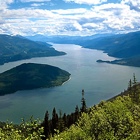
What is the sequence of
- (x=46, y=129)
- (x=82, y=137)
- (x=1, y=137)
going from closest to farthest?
(x=1, y=137) → (x=82, y=137) → (x=46, y=129)

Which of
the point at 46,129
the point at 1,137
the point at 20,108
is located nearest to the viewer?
the point at 1,137

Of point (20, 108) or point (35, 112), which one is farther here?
point (20, 108)

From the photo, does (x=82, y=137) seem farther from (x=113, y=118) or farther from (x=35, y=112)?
(x=35, y=112)

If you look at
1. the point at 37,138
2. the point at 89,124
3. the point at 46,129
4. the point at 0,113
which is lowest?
the point at 0,113

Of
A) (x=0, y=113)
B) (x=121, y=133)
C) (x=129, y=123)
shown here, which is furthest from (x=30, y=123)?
(x=0, y=113)

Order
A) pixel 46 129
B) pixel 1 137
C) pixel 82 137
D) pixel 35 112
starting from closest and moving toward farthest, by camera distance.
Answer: pixel 1 137
pixel 82 137
pixel 46 129
pixel 35 112

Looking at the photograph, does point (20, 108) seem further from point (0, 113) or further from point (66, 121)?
point (66, 121)

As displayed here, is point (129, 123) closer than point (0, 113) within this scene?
Yes

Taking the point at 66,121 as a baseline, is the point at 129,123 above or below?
above

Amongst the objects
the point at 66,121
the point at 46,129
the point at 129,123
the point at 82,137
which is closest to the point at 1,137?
the point at 82,137
